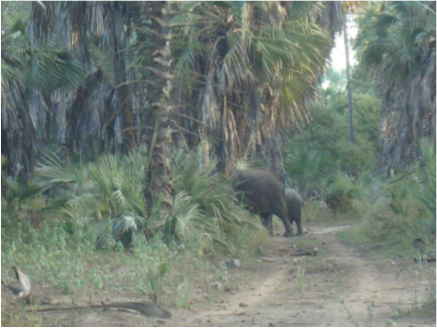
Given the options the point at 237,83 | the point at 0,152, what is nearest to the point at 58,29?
the point at 0,152

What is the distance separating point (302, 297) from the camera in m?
7.90

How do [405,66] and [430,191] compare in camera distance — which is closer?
[430,191]

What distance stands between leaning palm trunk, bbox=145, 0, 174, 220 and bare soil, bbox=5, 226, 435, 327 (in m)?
1.84

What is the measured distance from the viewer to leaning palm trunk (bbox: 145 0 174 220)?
1101 cm

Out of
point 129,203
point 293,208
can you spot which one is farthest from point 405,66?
point 129,203

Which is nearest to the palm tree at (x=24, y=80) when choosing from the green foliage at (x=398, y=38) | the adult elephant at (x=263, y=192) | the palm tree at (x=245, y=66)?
the palm tree at (x=245, y=66)

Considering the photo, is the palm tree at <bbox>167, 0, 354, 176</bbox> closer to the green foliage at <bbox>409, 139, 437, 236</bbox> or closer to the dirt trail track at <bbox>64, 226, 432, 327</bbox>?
the green foliage at <bbox>409, 139, 437, 236</bbox>

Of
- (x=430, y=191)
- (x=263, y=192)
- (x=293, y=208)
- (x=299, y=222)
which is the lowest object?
(x=299, y=222)

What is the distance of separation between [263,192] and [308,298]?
7.79 meters

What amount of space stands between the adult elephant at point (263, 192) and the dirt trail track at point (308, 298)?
4.08 metres

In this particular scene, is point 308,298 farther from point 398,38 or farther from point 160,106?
point 398,38

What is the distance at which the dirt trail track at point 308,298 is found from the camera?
6457 mm

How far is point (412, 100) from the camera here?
15.8 meters

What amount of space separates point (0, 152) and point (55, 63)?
1977 mm
